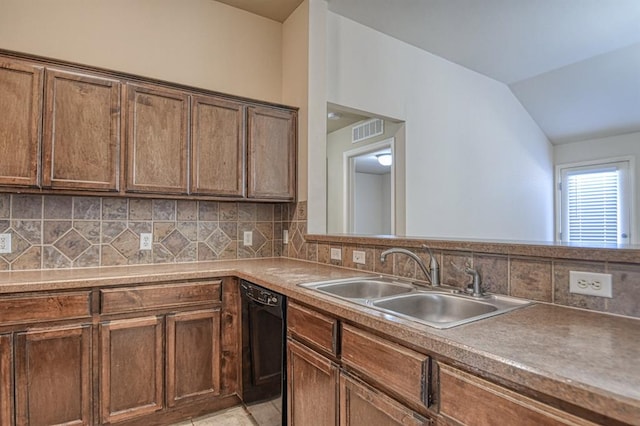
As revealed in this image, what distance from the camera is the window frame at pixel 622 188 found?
4.85 metres

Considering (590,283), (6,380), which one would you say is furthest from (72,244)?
(590,283)

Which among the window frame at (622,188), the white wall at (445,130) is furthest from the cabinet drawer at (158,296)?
the window frame at (622,188)

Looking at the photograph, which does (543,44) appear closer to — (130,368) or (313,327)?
(313,327)

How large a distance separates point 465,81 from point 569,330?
3.63m

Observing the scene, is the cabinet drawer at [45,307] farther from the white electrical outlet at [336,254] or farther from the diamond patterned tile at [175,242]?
the white electrical outlet at [336,254]

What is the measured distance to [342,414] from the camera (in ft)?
4.44

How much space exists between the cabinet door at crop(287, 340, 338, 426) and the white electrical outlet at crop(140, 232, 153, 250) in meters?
1.42

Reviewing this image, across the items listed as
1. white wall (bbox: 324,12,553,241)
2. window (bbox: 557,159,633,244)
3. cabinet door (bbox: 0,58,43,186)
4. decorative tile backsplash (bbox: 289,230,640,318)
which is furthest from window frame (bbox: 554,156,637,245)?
cabinet door (bbox: 0,58,43,186)

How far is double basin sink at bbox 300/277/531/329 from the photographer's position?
1407 mm

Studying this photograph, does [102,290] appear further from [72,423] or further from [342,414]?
[342,414]

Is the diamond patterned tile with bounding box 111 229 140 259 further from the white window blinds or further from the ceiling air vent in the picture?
the white window blinds

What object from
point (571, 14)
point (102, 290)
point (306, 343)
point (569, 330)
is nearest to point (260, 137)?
point (102, 290)

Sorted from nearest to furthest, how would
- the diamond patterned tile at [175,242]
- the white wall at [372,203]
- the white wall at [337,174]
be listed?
the diamond patterned tile at [175,242]
the white wall at [337,174]
the white wall at [372,203]

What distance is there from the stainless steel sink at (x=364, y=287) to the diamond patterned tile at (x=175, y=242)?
1.34 meters
